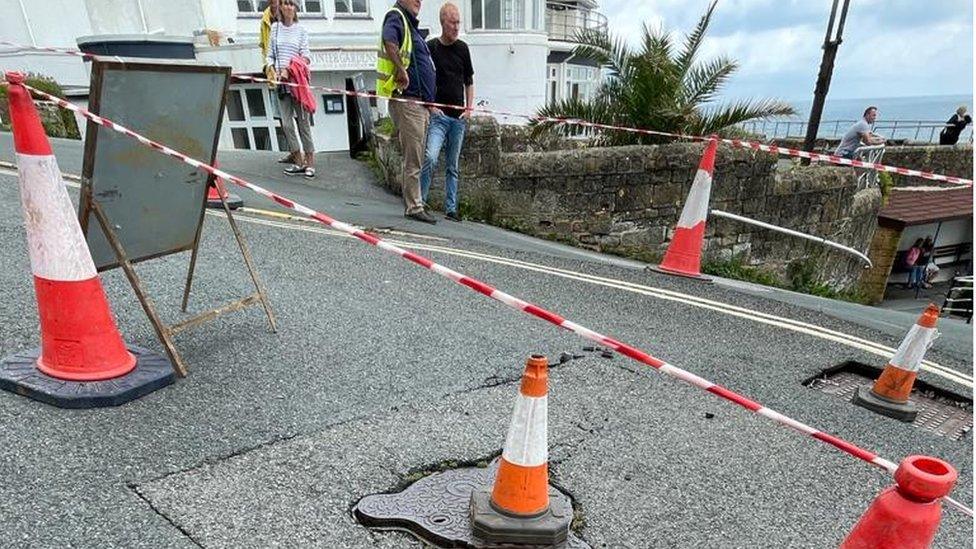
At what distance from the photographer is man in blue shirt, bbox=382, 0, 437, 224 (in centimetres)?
585

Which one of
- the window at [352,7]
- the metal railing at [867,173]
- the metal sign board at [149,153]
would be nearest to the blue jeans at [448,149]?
the metal sign board at [149,153]

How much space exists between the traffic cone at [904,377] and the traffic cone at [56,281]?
13.4ft

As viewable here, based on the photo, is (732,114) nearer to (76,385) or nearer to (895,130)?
(76,385)

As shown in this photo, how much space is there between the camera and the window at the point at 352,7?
17.9m

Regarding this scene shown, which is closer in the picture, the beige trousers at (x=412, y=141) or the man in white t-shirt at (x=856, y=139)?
the beige trousers at (x=412, y=141)

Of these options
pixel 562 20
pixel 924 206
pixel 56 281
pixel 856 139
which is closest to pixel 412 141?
pixel 56 281

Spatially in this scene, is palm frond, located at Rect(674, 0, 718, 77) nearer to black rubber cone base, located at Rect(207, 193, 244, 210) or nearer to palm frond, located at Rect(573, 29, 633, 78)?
palm frond, located at Rect(573, 29, 633, 78)

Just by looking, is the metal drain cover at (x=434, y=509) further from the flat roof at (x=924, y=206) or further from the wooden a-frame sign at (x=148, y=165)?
the flat roof at (x=924, y=206)

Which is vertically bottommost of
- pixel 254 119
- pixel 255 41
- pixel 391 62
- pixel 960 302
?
pixel 960 302

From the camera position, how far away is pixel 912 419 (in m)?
3.52

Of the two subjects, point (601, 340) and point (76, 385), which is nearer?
point (601, 340)

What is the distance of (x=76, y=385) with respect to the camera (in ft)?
8.63

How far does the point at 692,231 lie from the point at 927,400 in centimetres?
247

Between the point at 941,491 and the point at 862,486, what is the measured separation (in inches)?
49.5
